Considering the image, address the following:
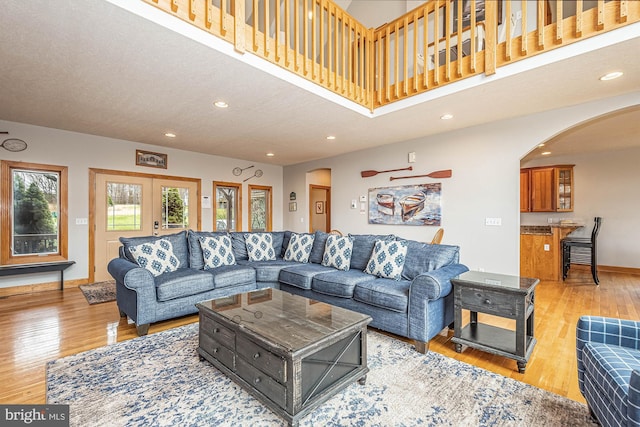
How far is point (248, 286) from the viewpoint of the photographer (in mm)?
3613

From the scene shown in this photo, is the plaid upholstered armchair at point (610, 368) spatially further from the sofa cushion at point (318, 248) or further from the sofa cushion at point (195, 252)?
the sofa cushion at point (195, 252)

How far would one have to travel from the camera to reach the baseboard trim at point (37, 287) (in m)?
4.27

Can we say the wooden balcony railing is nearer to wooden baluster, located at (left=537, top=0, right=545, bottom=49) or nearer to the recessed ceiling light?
wooden baluster, located at (left=537, top=0, right=545, bottom=49)

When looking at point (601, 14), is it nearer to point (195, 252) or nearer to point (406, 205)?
point (406, 205)

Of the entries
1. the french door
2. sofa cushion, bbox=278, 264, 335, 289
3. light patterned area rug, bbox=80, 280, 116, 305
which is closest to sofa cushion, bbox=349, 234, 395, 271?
sofa cushion, bbox=278, 264, 335, 289

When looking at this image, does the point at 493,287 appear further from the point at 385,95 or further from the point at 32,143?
the point at 32,143

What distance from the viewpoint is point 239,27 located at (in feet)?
8.07

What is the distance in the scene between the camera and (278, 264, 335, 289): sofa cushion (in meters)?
3.35

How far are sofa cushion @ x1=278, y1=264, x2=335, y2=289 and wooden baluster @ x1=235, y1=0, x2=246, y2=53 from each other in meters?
2.33

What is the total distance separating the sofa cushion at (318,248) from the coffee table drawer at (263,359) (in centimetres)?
220

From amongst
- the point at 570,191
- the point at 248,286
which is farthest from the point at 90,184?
the point at 570,191

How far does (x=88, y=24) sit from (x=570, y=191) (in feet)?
28.0

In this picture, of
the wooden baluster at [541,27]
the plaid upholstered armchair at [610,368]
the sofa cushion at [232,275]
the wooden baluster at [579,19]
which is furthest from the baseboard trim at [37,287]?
the wooden baluster at [579,19]

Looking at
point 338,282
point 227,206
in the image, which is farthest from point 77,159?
point 338,282
